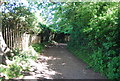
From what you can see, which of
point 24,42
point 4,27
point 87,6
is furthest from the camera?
point 24,42

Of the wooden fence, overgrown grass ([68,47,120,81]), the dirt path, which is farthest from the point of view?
the wooden fence

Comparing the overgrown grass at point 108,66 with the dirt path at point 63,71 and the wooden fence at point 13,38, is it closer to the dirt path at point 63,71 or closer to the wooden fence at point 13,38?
the dirt path at point 63,71

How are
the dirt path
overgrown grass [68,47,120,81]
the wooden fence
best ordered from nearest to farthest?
overgrown grass [68,47,120,81] → the dirt path → the wooden fence

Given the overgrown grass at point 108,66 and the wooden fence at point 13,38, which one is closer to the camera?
the overgrown grass at point 108,66

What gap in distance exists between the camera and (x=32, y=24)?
898 centimetres

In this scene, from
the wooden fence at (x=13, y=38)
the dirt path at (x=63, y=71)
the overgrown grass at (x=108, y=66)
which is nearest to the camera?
the overgrown grass at (x=108, y=66)

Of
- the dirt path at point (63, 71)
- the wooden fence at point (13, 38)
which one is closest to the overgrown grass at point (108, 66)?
the dirt path at point (63, 71)

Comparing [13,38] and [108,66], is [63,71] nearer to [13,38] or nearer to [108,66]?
[108,66]

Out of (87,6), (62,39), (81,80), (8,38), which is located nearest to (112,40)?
(81,80)

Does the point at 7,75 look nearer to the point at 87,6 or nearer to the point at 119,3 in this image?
the point at 87,6

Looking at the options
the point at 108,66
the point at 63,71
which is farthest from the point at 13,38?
the point at 108,66

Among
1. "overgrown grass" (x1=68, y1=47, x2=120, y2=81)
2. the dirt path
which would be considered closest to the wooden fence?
the dirt path

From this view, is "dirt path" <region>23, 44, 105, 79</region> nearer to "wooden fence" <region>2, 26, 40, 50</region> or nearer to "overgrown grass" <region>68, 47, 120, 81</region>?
"overgrown grass" <region>68, 47, 120, 81</region>

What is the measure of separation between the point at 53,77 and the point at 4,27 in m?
3.73
